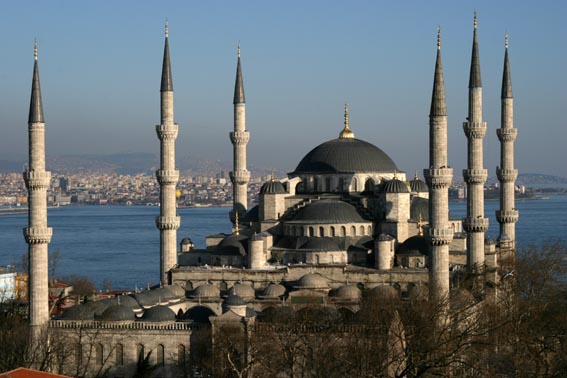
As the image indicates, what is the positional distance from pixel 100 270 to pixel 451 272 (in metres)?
34.4

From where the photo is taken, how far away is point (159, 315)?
89.2 feet

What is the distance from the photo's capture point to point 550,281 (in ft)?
103

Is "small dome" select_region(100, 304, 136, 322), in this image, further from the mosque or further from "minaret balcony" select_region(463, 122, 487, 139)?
"minaret balcony" select_region(463, 122, 487, 139)

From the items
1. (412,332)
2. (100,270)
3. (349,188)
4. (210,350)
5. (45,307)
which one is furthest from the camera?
(100,270)

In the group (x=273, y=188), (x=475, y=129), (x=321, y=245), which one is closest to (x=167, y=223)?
(x=273, y=188)

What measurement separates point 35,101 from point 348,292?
960cm

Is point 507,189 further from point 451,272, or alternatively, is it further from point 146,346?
point 146,346

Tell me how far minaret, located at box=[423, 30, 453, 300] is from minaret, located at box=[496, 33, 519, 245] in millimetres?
8511

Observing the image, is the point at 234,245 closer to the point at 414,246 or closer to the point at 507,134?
the point at 414,246

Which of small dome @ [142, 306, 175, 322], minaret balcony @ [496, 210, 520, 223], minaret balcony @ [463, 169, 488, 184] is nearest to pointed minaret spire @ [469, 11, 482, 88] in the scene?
minaret balcony @ [463, 169, 488, 184]

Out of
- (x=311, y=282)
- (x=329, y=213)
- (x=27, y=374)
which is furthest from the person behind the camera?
(x=329, y=213)

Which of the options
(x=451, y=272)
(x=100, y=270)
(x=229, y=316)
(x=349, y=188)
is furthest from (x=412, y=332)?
(x=100, y=270)

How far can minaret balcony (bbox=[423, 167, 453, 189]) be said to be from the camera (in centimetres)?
2870

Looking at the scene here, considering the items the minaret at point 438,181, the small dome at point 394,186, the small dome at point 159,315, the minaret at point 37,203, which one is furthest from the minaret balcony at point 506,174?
the minaret at point 37,203
